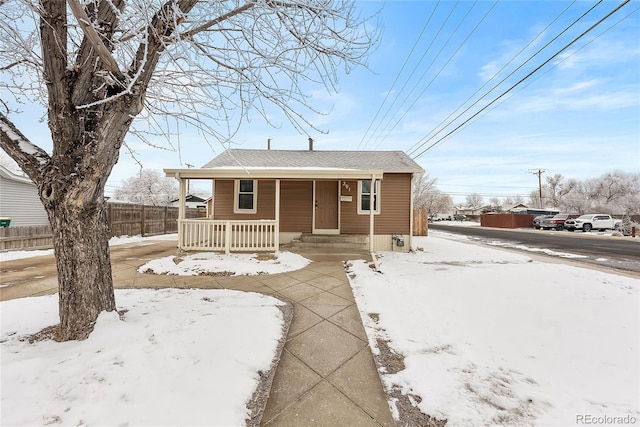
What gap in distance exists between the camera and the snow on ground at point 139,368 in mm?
1456

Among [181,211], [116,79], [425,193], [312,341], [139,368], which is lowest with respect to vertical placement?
[312,341]

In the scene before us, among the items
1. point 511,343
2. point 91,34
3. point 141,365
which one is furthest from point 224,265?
point 511,343

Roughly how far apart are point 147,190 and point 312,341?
3904 cm

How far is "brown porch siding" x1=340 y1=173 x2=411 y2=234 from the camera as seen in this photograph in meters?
8.70

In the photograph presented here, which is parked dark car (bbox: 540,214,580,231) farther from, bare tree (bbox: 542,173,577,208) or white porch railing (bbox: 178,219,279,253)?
bare tree (bbox: 542,173,577,208)

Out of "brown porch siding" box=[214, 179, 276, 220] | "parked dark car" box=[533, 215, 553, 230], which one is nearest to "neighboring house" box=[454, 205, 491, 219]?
"parked dark car" box=[533, 215, 553, 230]

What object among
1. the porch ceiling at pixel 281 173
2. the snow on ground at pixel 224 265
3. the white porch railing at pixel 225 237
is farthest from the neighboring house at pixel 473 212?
the snow on ground at pixel 224 265

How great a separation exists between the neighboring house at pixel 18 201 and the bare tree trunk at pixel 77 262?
11.8 metres

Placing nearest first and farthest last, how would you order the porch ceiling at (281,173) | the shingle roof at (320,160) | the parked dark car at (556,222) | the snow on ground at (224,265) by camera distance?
1. the snow on ground at (224,265)
2. the porch ceiling at (281,173)
3. the shingle roof at (320,160)
4. the parked dark car at (556,222)

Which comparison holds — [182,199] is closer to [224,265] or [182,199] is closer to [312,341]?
[224,265]

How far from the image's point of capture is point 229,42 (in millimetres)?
2479

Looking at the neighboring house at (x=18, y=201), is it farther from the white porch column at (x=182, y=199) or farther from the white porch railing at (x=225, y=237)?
the white porch railing at (x=225, y=237)

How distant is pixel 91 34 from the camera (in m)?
1.71

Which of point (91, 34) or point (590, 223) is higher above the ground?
point (91, 34)
